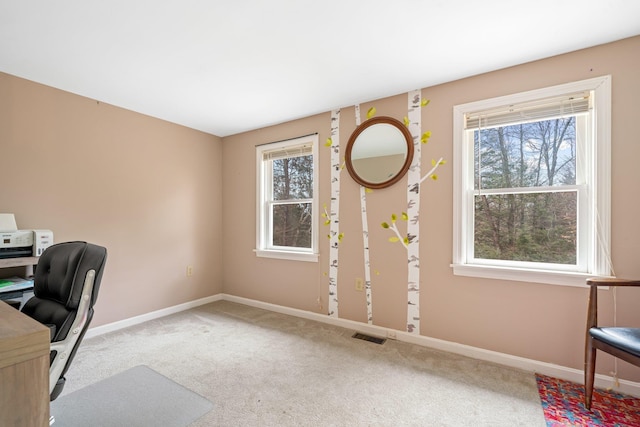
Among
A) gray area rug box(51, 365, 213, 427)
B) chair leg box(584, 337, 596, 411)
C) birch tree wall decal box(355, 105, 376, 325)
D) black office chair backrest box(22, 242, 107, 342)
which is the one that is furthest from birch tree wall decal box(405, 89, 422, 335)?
black office chair backrest box(22, 242, 107, 342)

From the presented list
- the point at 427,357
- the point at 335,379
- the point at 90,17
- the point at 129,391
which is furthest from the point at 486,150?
the point at 129,391

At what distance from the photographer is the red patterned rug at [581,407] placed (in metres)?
1.62

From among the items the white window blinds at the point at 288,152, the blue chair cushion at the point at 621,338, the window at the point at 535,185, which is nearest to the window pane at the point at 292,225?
the white window blinds at the point at 288,152

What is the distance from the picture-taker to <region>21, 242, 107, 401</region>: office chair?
1282mm

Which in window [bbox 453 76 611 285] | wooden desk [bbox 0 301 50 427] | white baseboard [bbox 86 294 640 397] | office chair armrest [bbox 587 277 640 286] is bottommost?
white baseboard [bbox 86 294 640 397]

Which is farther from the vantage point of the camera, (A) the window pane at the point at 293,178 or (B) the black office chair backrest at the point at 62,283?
(A) the window pane at the point at 293,178

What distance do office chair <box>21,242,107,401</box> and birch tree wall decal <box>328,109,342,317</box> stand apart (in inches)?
80.9

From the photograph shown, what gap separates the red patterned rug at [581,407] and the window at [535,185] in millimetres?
696

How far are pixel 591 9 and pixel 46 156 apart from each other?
407 centimetres

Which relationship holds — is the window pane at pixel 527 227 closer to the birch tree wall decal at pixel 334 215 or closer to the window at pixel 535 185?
the window at pixel 535 185

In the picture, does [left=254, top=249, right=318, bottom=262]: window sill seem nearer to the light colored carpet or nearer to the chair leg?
the light colored carpet

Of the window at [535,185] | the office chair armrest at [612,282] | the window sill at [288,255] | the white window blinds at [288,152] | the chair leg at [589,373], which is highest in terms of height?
the white window blinds at [288,152]

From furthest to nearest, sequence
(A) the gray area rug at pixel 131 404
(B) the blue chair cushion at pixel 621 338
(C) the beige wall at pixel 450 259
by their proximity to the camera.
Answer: (C) the beige wall at pixel 450 259
(A) the gray area rug at pixel 131 404
(B) the blue chair cushion at pixel 621 338

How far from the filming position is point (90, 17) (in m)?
1.72
